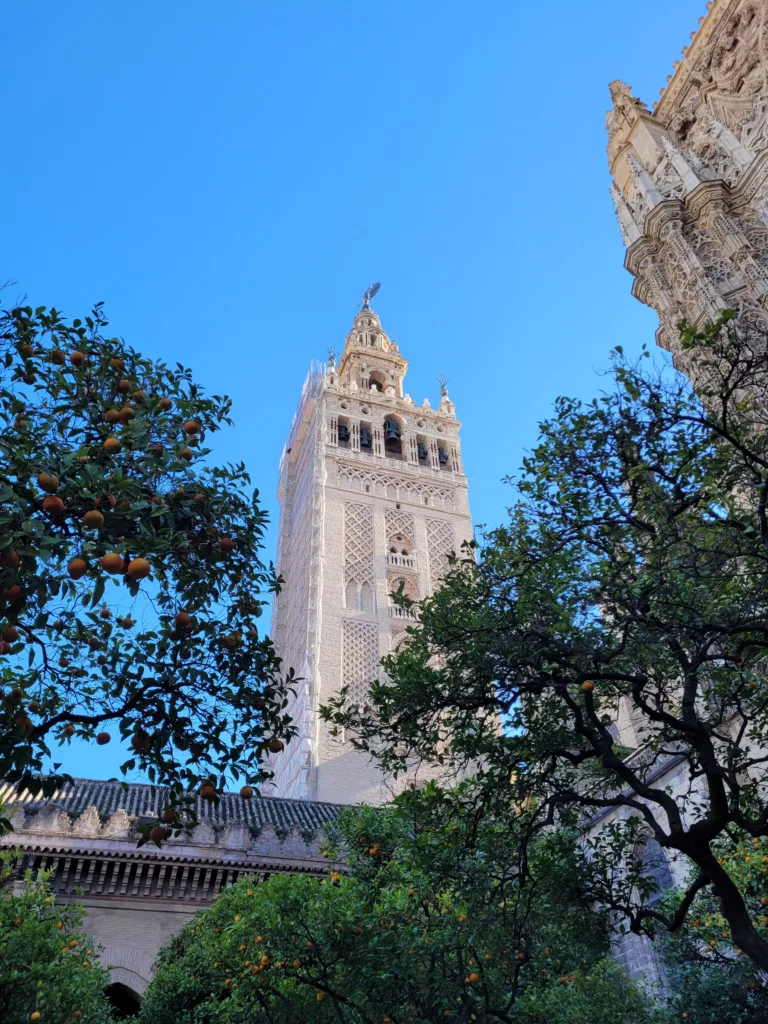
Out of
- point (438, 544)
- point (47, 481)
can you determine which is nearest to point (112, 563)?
point (47, 481)

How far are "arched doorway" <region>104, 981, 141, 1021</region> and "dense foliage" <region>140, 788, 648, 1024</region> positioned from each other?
549cm

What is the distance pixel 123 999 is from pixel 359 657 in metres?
13.6

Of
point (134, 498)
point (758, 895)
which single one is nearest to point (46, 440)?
point (134, 498)

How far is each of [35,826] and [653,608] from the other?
515 inches

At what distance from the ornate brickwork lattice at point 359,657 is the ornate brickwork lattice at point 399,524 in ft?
15.8

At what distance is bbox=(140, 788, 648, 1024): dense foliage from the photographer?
652 centimetres

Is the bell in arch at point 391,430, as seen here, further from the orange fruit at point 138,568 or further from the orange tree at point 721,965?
the orange fruit at point 138,568

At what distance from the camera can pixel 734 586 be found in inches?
212

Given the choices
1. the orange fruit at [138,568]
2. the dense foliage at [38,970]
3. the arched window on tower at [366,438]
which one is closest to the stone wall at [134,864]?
the dense foliage at [38,970]

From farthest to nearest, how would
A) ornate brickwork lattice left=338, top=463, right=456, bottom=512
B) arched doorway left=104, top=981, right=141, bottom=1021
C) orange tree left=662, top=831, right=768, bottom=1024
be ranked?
ornate brickwork lattice left=338, top=463, right=456, bottom=512, arched doorway left=104, top=981, right=141, bottom=1021, orange tree left=662, top=831, right=768, bottom=1024

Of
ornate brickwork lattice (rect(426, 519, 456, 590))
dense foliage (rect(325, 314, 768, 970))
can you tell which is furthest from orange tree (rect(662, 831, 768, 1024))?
ornate brickwork lattice (rect(426, 519, 456, 590))

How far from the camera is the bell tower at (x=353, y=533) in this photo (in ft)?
80.5

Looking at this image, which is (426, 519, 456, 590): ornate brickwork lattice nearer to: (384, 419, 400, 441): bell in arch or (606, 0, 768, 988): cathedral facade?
(384, 419, 400, 441): bell in arch

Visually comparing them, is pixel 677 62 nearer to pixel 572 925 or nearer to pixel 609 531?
pixel 609 531
